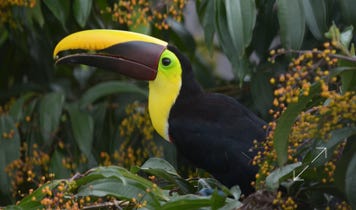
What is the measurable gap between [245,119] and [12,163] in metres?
0.89

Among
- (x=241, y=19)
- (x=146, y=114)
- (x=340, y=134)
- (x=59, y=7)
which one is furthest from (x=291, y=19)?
(x=146, y=114)

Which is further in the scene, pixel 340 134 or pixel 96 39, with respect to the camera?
pixel 96 39

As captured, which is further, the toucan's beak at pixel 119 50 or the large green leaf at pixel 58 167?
the large green leaf at pixel 58 167

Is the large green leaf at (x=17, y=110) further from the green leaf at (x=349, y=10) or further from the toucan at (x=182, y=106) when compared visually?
the green leaf at (x=349, y=10)

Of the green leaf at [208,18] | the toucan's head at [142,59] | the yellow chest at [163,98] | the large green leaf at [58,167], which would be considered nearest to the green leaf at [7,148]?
the large green leaf at [58,167]

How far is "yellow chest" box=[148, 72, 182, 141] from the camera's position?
3.15 meters

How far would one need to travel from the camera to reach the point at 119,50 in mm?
3105

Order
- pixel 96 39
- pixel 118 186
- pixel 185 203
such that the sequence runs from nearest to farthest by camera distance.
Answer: pixel 185 203 < pixel 118 186 < pixel 96 39

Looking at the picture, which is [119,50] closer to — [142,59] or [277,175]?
[142,59]

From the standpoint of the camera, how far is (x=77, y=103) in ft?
12.3

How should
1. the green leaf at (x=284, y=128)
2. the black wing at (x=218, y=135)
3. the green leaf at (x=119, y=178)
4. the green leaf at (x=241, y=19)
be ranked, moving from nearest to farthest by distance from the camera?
the green leaf at (x=284, y=128)
the green leaf at (x=119, y=178)
the green leaf at (x=241, y=19)
the black wing at (x=218, y=135)

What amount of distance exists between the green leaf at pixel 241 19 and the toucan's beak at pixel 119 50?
0.45 meters

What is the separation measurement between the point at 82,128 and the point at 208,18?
77cm

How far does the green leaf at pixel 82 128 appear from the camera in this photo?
3463 mm
